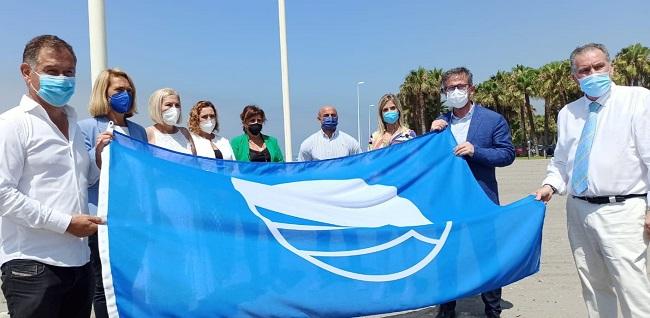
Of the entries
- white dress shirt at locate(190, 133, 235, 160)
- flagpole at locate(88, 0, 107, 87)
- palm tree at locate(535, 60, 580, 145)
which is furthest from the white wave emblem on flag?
palm tree at locate(535, 60, 580, 145)

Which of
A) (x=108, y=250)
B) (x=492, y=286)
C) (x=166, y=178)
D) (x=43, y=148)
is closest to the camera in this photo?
(x=43, y=148)

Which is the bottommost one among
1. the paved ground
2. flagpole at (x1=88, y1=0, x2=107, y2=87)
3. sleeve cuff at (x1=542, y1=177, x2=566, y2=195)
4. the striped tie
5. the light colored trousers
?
the paved ground

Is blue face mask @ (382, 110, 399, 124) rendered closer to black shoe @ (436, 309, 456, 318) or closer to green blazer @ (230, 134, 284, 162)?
green blazer @ (230, 134, 284, 162)

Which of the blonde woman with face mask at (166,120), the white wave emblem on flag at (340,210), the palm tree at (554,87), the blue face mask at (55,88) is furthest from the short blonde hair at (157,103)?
the palm tree at (554,87)

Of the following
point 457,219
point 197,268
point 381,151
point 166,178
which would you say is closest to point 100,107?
point 166,178

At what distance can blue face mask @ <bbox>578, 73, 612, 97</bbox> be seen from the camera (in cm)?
347

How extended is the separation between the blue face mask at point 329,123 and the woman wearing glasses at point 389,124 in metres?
0.64

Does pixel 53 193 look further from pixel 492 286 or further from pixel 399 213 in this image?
pixel 492 286

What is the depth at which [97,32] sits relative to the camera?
19.3 ft

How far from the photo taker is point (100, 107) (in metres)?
3.60

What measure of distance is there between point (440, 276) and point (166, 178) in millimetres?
2036

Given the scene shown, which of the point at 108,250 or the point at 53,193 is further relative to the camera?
the point at 108,250

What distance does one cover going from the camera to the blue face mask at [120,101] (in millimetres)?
3596

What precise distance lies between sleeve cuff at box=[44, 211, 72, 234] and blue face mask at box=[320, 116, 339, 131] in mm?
3591
